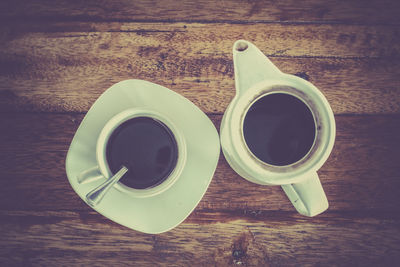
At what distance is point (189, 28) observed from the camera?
1.47 feet

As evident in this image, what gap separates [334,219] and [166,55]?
41 cm

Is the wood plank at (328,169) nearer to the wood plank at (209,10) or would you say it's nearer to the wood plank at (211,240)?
the wood plank at (211,240)

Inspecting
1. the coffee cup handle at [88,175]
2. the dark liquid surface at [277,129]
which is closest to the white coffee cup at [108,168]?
the coffee cup handle at [88,175]

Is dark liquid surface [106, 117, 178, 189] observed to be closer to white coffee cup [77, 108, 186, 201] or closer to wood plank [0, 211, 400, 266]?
white coffee cup [77, 108, 186, 201]

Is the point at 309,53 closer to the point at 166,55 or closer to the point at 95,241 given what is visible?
the point at 166,55

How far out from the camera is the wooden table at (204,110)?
44cm

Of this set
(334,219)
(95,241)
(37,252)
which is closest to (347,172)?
(334,219)

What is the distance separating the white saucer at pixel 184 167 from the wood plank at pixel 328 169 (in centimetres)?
9

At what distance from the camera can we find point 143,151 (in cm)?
36

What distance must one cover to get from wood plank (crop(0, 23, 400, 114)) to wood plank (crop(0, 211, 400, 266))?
20cm

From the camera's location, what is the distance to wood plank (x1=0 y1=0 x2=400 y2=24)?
17.7 inches

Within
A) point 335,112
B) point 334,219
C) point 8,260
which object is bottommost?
point 8,260

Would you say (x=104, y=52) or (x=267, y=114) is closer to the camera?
(x=267, y=114)

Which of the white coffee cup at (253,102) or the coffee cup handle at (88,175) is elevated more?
the white coffee cup at (253,102)
